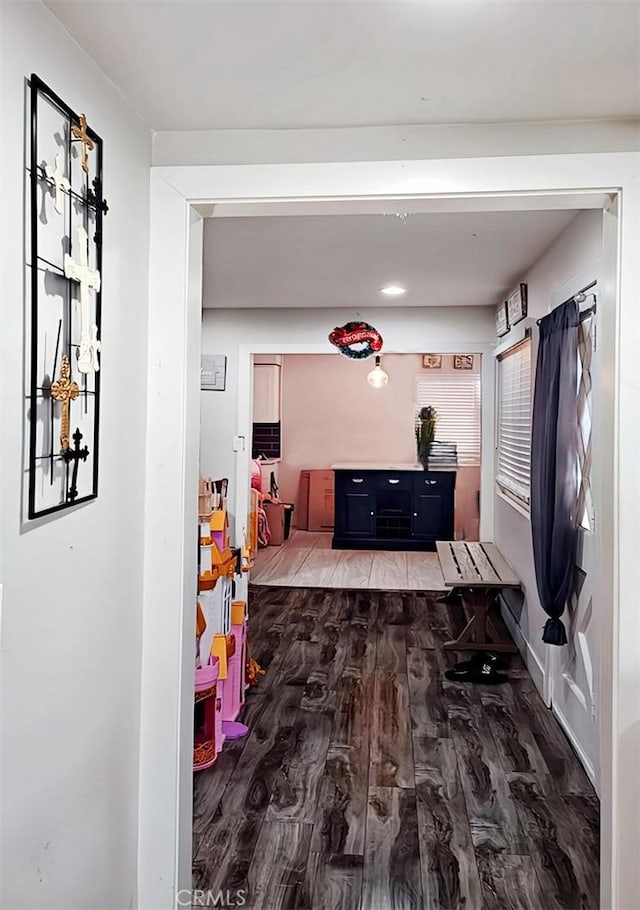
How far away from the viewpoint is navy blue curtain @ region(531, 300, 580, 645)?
Answer: 9.85ft

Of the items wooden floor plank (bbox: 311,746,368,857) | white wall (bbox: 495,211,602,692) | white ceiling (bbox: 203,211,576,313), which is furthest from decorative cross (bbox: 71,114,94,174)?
wooden floor plank (bbox: 311,746,368,857)

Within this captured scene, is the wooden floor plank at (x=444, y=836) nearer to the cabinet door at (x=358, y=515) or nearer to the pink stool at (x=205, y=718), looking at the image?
the pink stool at (x=205, y=718)

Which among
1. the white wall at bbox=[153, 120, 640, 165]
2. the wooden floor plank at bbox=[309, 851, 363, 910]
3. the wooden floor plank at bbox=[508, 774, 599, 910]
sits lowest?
the wooden floor plank at bbox=[309, 851, 363, 910]

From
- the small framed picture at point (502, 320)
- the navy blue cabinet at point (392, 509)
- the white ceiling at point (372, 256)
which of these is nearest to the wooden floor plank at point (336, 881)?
the white ceiling at point (372, 256)

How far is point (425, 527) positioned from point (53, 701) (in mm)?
6991

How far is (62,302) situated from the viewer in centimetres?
140

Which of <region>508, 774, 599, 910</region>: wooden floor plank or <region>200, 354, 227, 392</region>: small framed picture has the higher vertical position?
<region>200, 354, 227, 392</region>: small framed picture

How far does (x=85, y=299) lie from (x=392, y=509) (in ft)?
22.8

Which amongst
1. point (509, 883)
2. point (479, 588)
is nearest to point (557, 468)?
point (479, 588)

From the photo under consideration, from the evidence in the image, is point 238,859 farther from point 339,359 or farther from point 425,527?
point 339,359

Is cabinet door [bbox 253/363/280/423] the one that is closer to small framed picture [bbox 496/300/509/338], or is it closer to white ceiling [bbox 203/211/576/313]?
white ceiling [bbox 203/211/576/313]

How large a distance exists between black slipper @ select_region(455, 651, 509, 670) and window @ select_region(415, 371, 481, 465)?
4.45 m

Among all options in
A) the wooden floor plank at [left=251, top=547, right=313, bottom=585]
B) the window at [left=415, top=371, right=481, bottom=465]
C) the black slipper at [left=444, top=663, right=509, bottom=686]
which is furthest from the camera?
the window at [left=415, top=371, right=481, bottom=465]

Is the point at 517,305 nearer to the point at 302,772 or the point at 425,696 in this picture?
the point at 425,696
